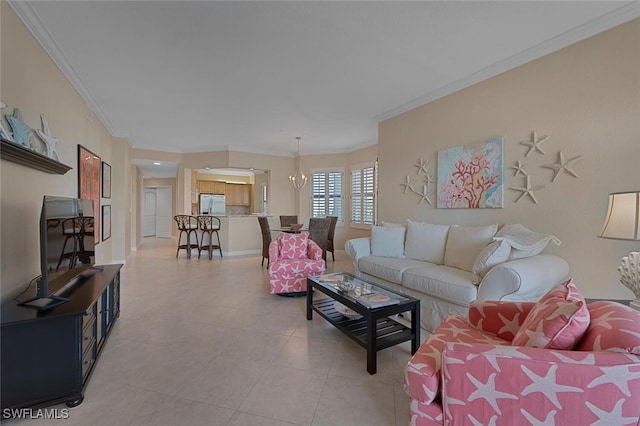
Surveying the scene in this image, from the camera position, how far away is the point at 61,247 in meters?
1.99

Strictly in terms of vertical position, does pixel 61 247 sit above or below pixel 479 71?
below

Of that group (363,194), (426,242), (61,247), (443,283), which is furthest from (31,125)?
(363,194)

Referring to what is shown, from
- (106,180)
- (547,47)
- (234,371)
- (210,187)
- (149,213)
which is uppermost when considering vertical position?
(547,47)

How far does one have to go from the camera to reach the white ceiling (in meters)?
2.12

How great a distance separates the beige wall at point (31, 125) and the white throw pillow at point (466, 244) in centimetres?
364

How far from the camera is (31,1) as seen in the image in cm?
199

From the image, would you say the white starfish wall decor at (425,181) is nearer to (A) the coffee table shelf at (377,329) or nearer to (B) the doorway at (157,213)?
(A) the coffee table shelf at (377,329)

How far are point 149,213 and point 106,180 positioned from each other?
597 centimetres

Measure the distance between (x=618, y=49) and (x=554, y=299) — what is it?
2.34 metres

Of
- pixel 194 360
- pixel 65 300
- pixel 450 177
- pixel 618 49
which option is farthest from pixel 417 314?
pixel 618 49

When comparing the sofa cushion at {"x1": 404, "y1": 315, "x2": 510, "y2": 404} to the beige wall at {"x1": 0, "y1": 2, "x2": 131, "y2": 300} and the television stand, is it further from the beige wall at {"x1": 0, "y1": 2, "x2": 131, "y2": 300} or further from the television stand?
the beige wall at {"x1": 0, "y1": 2, "x2": 131, "y2": 300}

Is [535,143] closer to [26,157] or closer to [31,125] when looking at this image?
[26,157]

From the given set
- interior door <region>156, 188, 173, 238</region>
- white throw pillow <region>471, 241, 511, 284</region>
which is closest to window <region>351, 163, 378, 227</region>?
white throw pillow <region>471, 241, 511, 284</region>

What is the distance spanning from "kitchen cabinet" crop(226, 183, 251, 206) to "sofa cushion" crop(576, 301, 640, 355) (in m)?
9.43
